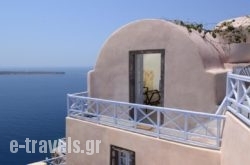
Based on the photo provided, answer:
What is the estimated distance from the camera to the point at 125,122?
10266mm

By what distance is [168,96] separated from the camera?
35.7 ft

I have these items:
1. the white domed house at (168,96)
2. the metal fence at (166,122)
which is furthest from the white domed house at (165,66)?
the metal fence at (166,122)

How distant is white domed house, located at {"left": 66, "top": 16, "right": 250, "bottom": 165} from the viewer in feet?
26.2

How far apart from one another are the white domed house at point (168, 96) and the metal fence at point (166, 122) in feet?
0.08

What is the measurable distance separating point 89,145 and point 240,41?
23.7 feet

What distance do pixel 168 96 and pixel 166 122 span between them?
3.82ft

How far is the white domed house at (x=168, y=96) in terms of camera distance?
7.98 m

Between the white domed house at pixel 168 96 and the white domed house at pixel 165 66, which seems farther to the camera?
the white domed house at pixel 165 66

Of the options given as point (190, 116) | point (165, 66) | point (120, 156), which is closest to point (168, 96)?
point (165, 66)

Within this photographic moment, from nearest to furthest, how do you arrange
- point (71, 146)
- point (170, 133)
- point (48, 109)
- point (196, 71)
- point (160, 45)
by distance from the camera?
point (170, 133)
point (196, 71)
point (160, 45)
point (71, 146)
point (48, 109)

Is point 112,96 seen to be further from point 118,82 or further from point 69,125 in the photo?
Answer: point 69,125

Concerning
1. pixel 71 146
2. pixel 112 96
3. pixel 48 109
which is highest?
pixel 112 96

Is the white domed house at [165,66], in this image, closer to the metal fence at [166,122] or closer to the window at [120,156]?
the metal fence at [166,122]

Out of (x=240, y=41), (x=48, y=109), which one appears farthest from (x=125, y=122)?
(x=48, y=109)
